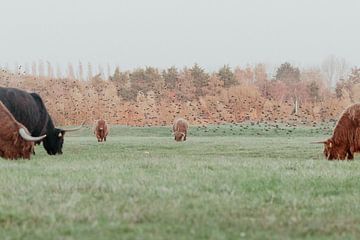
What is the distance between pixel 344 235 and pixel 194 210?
1.85 meters

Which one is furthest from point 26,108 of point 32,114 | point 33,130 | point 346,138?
point 346,138

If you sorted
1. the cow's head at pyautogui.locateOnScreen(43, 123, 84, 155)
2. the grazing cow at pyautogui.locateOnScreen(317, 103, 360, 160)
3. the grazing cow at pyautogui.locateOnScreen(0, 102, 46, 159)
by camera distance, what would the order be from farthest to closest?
1. the cow's head at pyautogui.locateOnScreen(43, 123, 84, 155)
2. the grazing cow at pyautogui.locateOnScreen(317, 103, 360, 160)
3. the grazing cow at pyautogui.locateOnScreen(0, 102, 46, 159)

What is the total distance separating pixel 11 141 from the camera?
52.1 ft

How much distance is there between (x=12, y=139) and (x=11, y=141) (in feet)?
0.19

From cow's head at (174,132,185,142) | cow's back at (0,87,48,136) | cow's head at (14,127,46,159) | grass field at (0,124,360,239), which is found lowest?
cow's head at (174,132,185,142)

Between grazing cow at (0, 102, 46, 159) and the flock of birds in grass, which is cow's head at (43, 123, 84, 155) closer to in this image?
grazing cow at (0, 102, 46, 159)

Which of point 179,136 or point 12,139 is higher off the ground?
point 12,139

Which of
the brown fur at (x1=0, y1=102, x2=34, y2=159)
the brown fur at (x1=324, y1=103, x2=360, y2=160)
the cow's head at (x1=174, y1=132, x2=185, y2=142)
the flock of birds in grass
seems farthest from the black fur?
the flock of birds in grass

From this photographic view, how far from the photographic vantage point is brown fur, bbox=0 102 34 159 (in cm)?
1580

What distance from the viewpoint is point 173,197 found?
8180 mm

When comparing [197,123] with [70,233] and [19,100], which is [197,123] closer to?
[19,100]

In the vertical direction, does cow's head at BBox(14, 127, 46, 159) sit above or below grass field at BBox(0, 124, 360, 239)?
above

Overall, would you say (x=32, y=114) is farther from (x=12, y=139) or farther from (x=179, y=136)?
(x=179, y=136)

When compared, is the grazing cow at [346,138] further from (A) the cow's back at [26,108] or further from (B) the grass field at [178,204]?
(A) the cow's back at [26,108]
